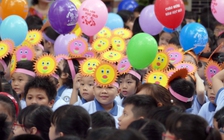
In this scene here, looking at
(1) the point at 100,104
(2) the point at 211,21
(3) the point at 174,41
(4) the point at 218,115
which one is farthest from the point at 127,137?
(2) the point at 211,21

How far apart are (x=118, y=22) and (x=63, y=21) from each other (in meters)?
2.02

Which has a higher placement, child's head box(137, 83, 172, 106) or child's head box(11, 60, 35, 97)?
child's head box(137, 83, 172, 106)

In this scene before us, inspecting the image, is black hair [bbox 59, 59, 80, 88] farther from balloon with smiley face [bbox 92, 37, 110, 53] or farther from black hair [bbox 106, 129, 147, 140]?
black hair [bbox 106, 129, 147, 140]

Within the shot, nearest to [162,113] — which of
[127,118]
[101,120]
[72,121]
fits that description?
[127,118]

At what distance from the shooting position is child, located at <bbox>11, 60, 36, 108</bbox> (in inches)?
228

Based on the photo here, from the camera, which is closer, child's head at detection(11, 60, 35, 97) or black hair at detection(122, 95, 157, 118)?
black hair at detection(122, 95, 157, 118)

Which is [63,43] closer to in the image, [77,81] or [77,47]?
[77,47]

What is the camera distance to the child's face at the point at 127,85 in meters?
5.70

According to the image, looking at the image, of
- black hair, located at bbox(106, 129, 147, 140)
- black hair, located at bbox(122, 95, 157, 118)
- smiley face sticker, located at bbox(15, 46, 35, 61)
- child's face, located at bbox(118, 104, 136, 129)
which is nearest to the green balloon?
smiley face sticker, located at bbox(15, 46, 35, 61)

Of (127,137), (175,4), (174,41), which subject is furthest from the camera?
(174,41)

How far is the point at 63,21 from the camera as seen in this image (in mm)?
5992

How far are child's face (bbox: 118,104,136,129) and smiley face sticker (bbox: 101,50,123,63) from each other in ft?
5.63

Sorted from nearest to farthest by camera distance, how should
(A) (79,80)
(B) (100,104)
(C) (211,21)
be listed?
(B) (100,104) → (A) (79,80) → (C) (211,21)

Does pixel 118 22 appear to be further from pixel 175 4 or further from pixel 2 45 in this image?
pixel 2 45
